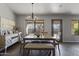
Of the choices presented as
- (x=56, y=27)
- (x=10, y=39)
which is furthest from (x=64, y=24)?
(x=10, y=39)

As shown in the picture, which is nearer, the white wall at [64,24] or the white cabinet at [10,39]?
the white wall at [64,24]

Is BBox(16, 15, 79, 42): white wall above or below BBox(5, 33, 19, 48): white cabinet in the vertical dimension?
above

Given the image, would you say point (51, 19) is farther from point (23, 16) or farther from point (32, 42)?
point (32, 42)

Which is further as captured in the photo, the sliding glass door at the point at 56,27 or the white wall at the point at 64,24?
the sliding glass door at the point at 56,27

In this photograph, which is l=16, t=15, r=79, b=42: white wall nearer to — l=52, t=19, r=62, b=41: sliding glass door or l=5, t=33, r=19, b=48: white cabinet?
l=52, t=19, r=62, b=41: sliding glass door

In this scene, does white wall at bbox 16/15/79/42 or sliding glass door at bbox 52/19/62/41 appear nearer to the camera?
white wall at bbox 16/15/79/42

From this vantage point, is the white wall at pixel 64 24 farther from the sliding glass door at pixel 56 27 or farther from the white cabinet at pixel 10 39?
→ the white cabinet at pixel 10 39

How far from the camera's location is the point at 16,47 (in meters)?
2.94

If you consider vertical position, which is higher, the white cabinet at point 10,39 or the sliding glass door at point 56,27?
the sliding glass door at point 56,27

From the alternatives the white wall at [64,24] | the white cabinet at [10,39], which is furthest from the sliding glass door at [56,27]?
the white cabinet at [10,39]

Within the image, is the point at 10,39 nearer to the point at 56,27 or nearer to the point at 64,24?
the point at 56,27

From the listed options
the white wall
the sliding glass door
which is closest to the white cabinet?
the white wall

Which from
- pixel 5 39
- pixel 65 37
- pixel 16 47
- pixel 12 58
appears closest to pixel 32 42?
pixel 16 47

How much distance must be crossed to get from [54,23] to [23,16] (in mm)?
775
